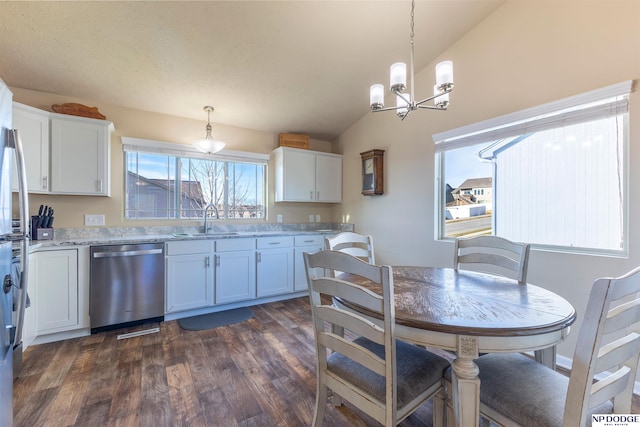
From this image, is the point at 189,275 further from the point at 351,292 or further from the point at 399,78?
the point at 399,78

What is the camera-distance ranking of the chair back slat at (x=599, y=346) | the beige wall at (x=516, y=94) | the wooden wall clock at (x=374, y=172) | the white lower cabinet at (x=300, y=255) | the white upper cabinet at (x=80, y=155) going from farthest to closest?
the white lower cabinet at (x=300, y=255) → the wooden wall clock at (x=374, y=172) → the white upper cabinet at (x=80, y=155) → the beige wall at (x=516, y=94) → the chair back slat at (x=599, y=346)

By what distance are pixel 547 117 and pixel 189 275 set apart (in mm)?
3747

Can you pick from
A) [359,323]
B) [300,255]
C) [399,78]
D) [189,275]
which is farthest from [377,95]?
[189,275]

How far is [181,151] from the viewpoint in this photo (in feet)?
11.7

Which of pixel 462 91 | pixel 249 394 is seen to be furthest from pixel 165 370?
pixel 462 91

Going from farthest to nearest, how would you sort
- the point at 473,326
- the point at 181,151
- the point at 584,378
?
the point at 181,151, the point at 473,326, the point at 584,378

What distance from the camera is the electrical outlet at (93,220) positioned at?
9.99 ft

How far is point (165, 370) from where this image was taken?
6.88 feet

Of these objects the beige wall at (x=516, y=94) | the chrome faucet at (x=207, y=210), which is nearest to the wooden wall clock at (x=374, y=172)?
the beige wall at (x=516, y=94)

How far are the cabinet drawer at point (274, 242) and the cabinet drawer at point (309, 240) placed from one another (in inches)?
4.1

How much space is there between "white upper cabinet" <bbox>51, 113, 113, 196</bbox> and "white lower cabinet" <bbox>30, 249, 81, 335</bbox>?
69cm

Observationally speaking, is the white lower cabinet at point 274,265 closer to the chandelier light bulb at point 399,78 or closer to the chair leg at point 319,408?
the chair leg at point 319,408

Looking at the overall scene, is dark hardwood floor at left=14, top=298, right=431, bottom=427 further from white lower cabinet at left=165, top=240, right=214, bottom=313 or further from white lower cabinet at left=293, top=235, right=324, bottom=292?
white lower cabinet at left=293, top=235, right=324, bottom=292

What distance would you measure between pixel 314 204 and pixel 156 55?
9.26 ft
